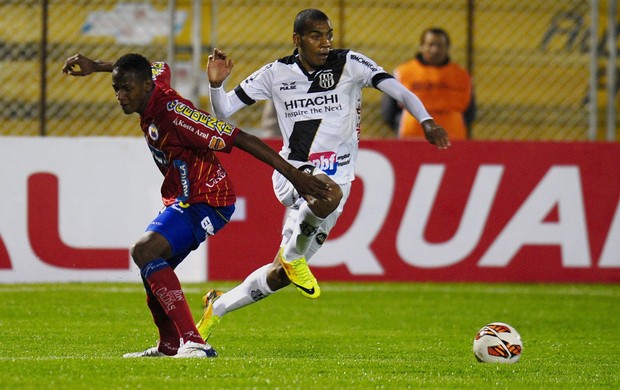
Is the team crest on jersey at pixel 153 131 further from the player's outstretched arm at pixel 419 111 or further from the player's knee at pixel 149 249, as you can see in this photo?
the player's outstretched arm at pixel 419 111

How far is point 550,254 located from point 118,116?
4.88 meters

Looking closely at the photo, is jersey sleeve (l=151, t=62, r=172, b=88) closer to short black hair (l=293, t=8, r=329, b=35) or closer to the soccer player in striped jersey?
the soccer player in striped jersey

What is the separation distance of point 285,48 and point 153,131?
706 cm

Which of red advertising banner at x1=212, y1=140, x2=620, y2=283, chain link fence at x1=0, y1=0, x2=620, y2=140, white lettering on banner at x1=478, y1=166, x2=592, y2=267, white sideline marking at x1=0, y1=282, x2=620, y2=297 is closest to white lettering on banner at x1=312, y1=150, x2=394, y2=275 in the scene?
red advertising banner at x1=212, y1=140, x2=620, y2=283

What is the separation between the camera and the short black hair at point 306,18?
787 cm

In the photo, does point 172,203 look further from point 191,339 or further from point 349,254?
point 349,254

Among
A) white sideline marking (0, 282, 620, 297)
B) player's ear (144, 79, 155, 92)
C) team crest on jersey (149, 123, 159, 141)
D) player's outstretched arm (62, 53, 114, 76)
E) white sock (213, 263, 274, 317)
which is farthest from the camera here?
white sideline marking (0, 282, 620, 297)

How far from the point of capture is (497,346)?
7000 mm

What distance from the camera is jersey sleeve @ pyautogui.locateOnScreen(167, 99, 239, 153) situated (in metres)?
6.64

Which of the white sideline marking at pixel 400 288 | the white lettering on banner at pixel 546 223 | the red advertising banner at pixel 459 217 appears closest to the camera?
the white sideline marking at pixel 400 288

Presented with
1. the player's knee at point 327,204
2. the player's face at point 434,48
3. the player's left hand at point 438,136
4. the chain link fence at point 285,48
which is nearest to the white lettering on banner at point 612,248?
the chain link fence at point 285,48

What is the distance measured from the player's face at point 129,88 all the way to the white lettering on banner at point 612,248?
6844 mm

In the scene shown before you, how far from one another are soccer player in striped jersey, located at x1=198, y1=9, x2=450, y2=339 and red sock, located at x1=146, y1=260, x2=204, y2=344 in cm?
108

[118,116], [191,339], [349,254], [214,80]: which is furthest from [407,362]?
[118,116]
